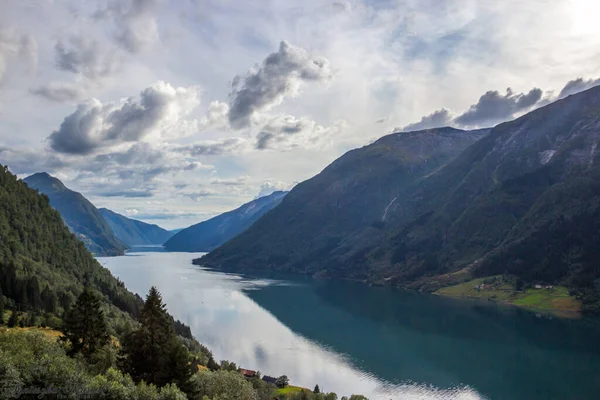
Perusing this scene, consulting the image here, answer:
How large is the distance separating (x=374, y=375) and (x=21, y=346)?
249ft

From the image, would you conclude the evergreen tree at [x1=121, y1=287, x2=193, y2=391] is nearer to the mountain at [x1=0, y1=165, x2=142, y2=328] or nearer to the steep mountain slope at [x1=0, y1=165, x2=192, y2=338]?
the steep mountain slope at [x1=0, y1=165, x2=192, y2=338]

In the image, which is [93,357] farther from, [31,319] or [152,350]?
[31,319]

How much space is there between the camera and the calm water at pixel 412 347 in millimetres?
95750

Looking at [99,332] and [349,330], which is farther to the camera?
[349,330]

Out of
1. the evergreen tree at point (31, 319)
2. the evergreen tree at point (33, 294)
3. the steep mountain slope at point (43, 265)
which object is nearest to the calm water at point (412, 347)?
the steep mountain slope at point (43, 265)

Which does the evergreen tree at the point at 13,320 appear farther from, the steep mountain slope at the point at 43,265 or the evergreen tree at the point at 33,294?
the evergreen tree at the point at 33,294

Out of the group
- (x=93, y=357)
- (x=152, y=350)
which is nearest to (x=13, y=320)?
(x=93, y=357)

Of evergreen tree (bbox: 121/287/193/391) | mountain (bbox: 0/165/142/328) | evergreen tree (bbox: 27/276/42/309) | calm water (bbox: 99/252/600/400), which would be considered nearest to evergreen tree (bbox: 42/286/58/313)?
mountain (bbox: 0/165/142/328)

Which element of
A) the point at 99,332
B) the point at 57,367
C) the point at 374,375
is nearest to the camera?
the point at 57,367

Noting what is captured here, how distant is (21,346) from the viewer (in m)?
41.6

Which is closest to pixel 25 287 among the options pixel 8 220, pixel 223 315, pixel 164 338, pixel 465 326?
pixel 8 220

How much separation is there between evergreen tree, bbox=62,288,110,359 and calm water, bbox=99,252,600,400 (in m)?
53.2

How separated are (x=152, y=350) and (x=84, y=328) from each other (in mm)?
9042

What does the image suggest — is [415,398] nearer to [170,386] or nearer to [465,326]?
[170,386]
